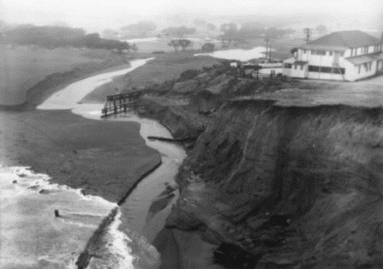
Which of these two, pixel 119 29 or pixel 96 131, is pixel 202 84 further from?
pixel 119 29

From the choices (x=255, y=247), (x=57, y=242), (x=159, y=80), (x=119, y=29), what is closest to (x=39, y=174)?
(x=57, y=242)

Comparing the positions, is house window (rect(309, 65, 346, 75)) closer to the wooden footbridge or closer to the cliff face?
the cliff face

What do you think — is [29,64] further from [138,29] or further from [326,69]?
[138,29]

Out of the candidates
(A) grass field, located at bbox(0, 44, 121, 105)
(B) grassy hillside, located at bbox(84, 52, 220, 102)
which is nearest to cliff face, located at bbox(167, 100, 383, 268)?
(A) grass field, located at bbox(0, 44, 121, 105)

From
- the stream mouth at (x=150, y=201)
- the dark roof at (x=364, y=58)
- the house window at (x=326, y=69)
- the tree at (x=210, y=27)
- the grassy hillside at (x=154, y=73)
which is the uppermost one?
the tree at (x=210, y=27)

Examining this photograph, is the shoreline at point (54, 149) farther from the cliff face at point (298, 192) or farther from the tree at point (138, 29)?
the tree at point (138, 29)

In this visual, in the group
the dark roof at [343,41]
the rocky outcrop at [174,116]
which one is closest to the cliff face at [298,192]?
the dark roof at [343,41]
